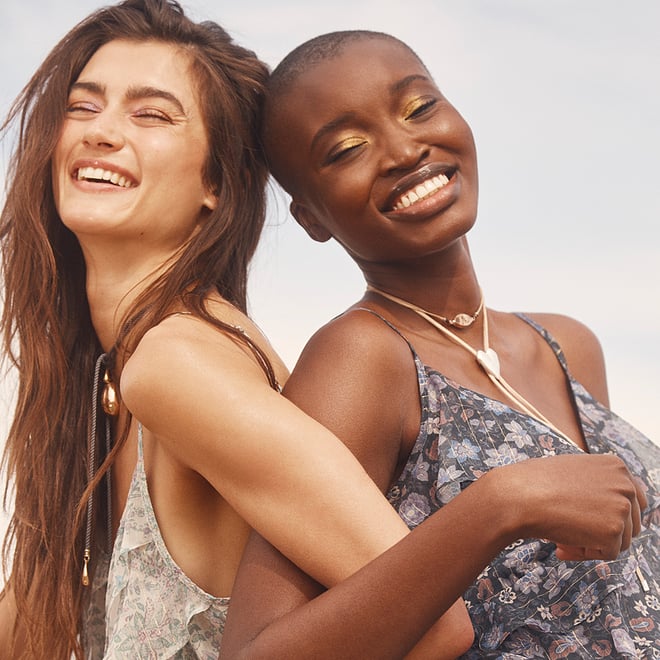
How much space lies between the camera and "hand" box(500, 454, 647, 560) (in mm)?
2074

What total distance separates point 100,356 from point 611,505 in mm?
1365

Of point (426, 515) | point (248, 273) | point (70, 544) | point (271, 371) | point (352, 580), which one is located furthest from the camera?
point (248, 273)

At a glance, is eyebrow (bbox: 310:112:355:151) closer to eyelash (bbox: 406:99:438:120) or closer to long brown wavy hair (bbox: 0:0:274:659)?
eyelash (bbox: 406:99:438:120)

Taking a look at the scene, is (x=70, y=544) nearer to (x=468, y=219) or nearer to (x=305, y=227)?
(x=305, y=227)

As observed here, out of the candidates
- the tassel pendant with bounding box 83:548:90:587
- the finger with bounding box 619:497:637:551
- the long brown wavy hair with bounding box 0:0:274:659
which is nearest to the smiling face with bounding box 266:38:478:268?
the long brown wavy hair with bounding box 0:0:274:659

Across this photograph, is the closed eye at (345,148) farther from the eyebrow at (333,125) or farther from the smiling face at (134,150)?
the smiling face at (134,150)

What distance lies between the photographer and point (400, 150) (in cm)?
258

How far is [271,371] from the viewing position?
2643 mm

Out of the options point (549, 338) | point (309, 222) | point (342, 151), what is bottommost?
point (549, 338)

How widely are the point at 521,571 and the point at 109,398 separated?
43.1 inches

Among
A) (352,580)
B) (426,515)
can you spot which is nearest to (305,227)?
(426,515)

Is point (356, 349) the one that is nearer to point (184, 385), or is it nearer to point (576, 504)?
point (184, 385)

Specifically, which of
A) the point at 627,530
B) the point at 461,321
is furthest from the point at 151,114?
the point at 627,530

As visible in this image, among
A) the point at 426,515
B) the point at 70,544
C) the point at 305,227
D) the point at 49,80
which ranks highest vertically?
the point at 49,80
